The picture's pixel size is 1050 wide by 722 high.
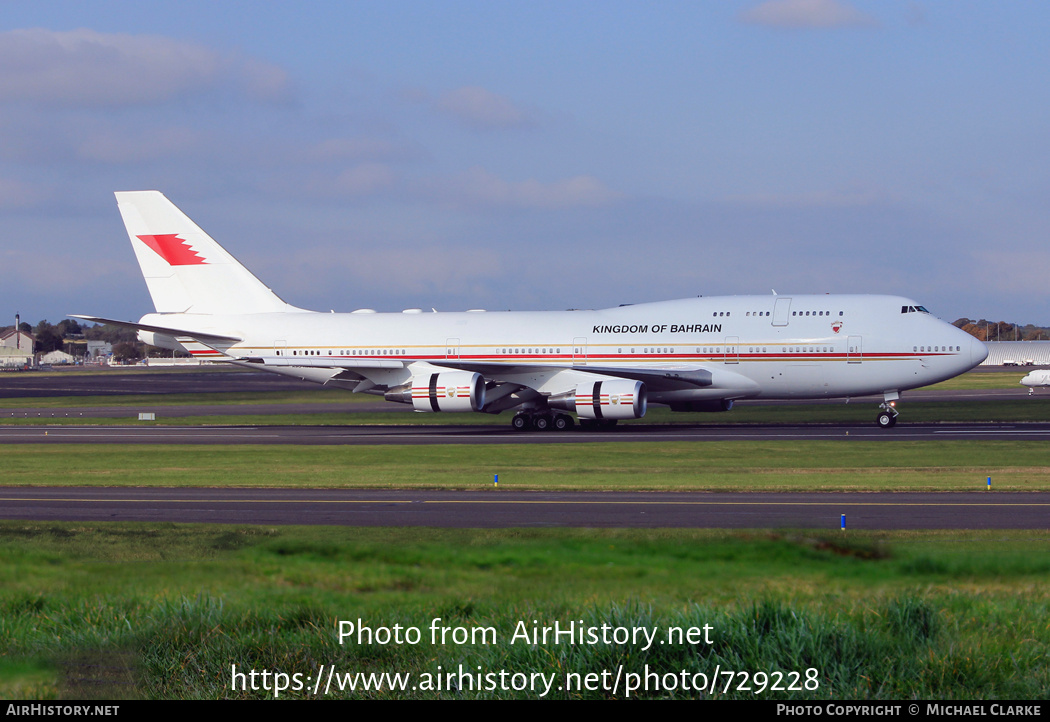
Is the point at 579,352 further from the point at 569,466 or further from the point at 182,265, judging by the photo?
the point at 182,265

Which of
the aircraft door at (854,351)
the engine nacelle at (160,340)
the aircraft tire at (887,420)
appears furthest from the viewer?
the engine nacelle at (160,340)

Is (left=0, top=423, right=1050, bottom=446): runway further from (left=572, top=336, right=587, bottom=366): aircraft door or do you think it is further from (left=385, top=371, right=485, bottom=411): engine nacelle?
(left=572, top=336, right=587, bottom=366): aircraft door

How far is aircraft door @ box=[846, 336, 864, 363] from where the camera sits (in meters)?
41.8

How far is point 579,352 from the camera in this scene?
45.5 metres

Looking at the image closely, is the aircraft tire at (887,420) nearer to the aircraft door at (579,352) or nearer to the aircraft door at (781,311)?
the aircraft door at (781,311)

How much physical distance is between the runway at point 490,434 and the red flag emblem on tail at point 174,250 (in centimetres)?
913

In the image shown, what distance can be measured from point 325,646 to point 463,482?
16.6 m

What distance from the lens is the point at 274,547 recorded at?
1093 centimetres

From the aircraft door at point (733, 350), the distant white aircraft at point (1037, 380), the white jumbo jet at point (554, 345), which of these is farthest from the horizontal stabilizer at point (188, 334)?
the distant white aircraft at point (1037, 380)

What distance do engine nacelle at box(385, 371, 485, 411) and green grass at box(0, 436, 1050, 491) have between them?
26.7ft

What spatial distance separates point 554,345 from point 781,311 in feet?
33.5

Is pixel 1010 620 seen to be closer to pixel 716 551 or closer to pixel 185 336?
pixel 716 551

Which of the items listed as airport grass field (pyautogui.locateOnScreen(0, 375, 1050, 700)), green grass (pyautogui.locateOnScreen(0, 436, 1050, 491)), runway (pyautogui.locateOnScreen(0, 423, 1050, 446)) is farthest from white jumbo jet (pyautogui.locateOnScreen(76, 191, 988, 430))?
airport grass field (pyautogui.locateOnScreen(0, 375, 1050, 700))

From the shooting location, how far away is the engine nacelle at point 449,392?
43156 mm
